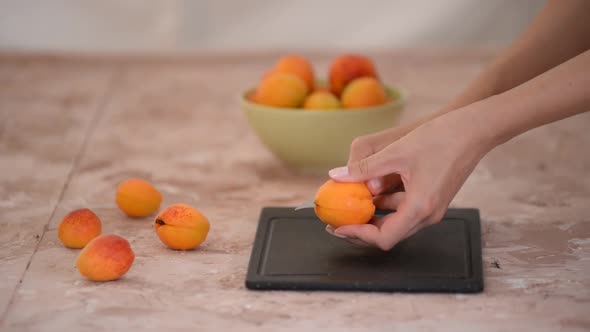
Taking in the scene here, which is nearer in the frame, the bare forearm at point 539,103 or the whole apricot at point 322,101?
the bare forearm at point 539,103

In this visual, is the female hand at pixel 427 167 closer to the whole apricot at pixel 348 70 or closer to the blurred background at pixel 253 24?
the whole apricot at pixel 348 70

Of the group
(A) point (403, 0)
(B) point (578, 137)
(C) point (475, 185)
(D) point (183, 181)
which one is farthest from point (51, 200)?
(A) point (403, 0)

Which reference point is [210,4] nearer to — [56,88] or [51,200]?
[56,88]

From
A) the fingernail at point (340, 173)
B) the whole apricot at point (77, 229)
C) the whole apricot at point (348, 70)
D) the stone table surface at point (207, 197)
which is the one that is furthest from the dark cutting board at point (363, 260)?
the whole apricot at point (348, 70)

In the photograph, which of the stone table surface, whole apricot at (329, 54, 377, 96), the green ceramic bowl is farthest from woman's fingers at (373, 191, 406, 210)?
whole apricot at (329, 54, 377, 96)

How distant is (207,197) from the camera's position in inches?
68.3

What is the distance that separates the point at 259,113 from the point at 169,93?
0.82m

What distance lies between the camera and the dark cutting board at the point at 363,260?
4.18 ft

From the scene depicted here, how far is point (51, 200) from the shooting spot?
171 cm

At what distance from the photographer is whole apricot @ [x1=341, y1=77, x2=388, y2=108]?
1.77 m

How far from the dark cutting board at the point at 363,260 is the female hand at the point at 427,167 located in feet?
0.18

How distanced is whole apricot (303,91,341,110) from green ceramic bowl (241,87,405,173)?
2 cm

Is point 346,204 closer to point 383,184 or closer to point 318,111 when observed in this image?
point 383,184

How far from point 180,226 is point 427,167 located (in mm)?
407
